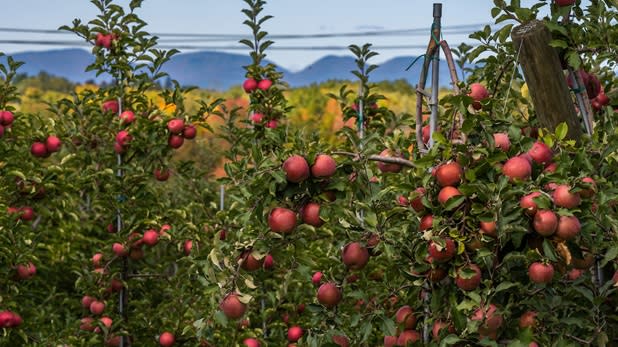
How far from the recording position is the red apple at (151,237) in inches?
186

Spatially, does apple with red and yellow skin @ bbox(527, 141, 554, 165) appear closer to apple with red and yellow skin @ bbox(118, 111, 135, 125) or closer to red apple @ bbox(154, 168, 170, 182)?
red apple @ bbox(154, 168, 170, 182)

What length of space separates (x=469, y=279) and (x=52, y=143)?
10.3ft

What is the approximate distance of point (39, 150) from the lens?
5008mm

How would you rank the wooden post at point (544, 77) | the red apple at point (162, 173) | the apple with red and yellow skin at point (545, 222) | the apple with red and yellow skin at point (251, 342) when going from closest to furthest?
1. the apple with red and yellow skin at point (545, 222)
2. the wooden post at point (544, 77)
3. the apple with red and yellow skin at point (251, 342)
4. the red apple at point (162, 173)

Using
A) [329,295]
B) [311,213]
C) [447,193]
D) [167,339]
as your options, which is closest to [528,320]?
[447,193]

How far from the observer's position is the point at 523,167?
104 inches

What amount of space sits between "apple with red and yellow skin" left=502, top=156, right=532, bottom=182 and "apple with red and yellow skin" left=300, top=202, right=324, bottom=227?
0.62 metres

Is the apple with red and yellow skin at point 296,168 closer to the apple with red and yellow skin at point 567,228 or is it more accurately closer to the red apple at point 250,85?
the apple with red and yellow skin at point 567,228

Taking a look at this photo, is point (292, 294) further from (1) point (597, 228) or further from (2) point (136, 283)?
(1) point (597, 228)

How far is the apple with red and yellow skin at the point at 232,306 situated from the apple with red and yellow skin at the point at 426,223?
64cm

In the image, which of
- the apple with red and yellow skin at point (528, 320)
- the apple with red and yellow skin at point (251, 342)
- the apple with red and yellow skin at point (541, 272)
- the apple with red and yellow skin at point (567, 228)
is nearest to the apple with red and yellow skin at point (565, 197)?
the apple with red and yellow skin at point (567, 228)

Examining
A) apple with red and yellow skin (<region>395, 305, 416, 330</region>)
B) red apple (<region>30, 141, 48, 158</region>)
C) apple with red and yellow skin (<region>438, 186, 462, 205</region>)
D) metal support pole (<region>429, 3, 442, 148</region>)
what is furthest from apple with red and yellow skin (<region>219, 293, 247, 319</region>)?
red apple (<region>30, 141, 48, 158</region>)

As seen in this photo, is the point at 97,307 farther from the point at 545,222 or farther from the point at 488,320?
the point at 545,222

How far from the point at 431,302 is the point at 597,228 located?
0.63 m
